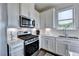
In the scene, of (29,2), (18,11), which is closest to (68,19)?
(29,2)

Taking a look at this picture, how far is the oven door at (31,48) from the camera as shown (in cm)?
122

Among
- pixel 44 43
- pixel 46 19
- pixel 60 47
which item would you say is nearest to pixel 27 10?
pixel 46 19

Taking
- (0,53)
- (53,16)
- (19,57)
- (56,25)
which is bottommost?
(19,57)

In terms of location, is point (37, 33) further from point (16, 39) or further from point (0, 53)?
point (0, 53)

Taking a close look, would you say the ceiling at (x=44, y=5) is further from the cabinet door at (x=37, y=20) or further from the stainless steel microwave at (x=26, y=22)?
the stainless steel microwave at (x=26, y=22)

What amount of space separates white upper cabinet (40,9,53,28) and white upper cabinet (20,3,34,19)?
17 cm

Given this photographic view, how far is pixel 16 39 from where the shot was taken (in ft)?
3.94

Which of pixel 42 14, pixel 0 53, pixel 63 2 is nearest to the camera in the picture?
pixel 0 53

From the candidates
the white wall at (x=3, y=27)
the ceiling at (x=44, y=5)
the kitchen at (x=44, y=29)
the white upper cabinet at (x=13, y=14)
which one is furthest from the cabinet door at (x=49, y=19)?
the white wall at (x=3, y=27)

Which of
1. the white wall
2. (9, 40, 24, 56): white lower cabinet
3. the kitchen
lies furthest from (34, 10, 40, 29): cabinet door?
the white wall

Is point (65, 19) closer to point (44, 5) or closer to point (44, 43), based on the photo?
point (44, 5)

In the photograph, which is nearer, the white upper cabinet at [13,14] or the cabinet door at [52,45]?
the white upper cabinet at [13,14]

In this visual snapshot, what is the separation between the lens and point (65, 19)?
128cm

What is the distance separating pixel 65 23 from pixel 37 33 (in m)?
0.49
